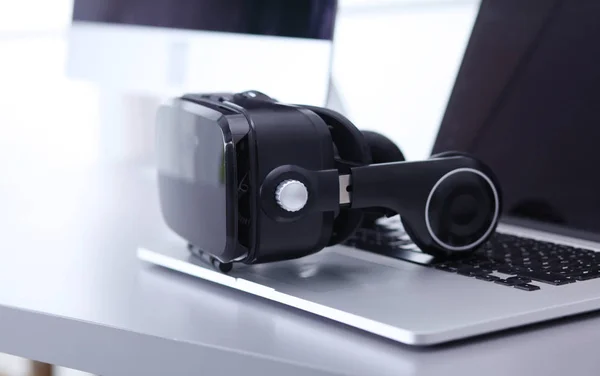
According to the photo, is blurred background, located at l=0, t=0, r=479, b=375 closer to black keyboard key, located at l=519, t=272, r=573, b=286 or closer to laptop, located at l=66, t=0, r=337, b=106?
laptop, located at l=66, t=0, r=337, b=106

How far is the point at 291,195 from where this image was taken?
50 centimetres

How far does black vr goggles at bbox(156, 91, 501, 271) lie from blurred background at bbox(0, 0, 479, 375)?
0.34m

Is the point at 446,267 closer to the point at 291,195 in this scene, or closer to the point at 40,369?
the point at 291,195

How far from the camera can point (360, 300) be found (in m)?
0.48

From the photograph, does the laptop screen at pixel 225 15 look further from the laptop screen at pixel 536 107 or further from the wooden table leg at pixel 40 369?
the wooden table leg at pixel 40 369

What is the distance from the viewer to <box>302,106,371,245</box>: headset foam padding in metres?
0.56

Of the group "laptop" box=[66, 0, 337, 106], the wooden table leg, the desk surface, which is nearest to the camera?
the desk surface

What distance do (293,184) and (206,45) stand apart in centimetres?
59

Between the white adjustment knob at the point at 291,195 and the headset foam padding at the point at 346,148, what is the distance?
0.06 meters

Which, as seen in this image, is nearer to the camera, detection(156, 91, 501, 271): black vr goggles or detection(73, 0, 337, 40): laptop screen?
detection(156, 91, 501, 271): black vr goggles

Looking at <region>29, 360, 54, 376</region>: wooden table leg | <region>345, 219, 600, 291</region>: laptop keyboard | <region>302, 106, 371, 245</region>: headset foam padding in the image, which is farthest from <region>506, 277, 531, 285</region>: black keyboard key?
<region>29, 360, 54, 376</region>: wooden table leg

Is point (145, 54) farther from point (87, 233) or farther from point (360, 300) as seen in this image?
point (360, 300)

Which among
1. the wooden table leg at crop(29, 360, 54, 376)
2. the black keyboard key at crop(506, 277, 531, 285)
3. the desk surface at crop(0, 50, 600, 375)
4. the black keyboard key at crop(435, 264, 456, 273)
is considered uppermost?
the black keyboard key at crop(506, 277, 531, 285)

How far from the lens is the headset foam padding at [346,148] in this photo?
21.9 inches
